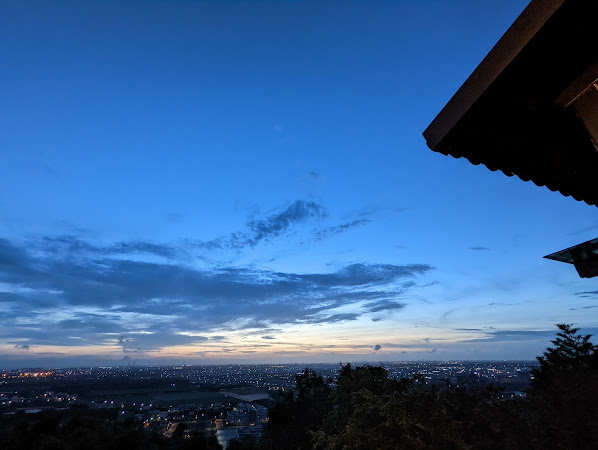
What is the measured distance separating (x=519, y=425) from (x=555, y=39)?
1072 cm

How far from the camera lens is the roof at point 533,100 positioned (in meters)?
1.38

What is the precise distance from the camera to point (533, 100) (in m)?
1.71

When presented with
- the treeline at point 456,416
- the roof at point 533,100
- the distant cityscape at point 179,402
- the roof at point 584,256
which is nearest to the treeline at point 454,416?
the treeline at point 456,416

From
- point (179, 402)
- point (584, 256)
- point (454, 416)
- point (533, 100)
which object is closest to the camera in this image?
point (533, 100)

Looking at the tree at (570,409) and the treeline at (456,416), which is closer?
the treeline at (456,416)

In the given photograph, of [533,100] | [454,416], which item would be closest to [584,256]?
[533,100]

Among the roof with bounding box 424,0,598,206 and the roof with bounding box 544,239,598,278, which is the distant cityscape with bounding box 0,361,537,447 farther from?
the roof with bounding box 424,0,598,206

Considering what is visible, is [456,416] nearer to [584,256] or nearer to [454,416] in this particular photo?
[454,416]

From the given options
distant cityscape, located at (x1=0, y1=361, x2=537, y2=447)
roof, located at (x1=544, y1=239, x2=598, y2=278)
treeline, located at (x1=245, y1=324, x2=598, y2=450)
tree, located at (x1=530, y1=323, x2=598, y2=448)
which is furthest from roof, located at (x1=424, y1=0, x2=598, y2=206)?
distant cityscape, located at (x1=0, y1=361, x2=537, y2=447)

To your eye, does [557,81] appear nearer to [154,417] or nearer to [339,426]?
[339,426]

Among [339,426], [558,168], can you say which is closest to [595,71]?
[558,168]

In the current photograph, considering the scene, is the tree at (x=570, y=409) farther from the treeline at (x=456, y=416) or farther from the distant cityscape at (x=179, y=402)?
Answer: the distant cityscape at (x=179, y=402)

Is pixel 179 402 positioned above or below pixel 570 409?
below

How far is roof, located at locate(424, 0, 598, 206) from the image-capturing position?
1385mm
